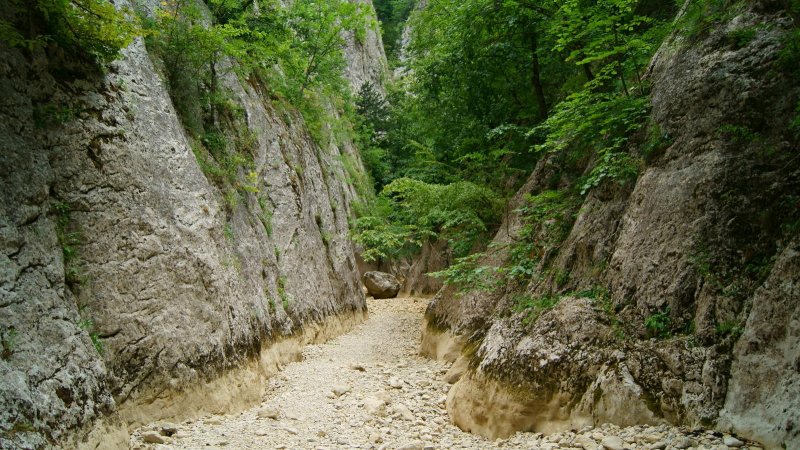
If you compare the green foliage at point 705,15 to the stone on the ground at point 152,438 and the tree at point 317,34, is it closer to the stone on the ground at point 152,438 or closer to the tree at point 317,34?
the stone on the ground at point 152,438

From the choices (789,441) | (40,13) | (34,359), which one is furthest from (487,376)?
(40,13)

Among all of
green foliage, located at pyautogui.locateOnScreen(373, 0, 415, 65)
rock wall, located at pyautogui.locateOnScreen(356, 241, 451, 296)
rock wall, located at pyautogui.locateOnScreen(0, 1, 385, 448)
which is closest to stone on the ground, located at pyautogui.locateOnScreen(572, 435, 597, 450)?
rock wall, located at pyautogui.locateOnScreen(0, 1, 385, 448)

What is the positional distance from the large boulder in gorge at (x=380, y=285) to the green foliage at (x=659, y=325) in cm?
1846

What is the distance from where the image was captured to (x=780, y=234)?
13.5ft

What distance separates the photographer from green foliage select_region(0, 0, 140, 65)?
5371 millimetres

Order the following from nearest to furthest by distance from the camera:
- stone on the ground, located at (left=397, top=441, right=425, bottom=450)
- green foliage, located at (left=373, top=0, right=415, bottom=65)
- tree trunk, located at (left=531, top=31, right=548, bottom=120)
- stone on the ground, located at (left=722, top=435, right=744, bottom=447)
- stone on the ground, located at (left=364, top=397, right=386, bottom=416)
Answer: stone on the ground, located at (left=722, top=435, right=744, bottom=447) < stone on the ground, located at (left=397, top=441, right=425, bottom=450) < stone on the ground, located at (left=364, top=397, right=386, bottom=416) < tree trunk, located at (left=531, top=31, right=548, bottom=120) < green foliage, located at (left=373, top=0, right=415, bottom=65)

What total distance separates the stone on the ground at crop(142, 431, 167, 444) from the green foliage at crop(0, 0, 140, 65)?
15.6 ft

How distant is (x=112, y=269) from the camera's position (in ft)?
19.3

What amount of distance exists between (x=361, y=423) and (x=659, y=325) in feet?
14.4

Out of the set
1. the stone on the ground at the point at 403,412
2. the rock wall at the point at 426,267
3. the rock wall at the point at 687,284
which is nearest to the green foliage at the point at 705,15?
the rock wall at the point at 687,284

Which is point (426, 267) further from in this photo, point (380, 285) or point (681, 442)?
point (681, 442)

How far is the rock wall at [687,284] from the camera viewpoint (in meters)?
3.81

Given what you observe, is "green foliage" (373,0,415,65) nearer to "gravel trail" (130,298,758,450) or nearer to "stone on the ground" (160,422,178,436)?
"gravel trail" (130,298,758,450)

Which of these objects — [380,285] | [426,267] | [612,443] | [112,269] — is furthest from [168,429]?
[380,285]
